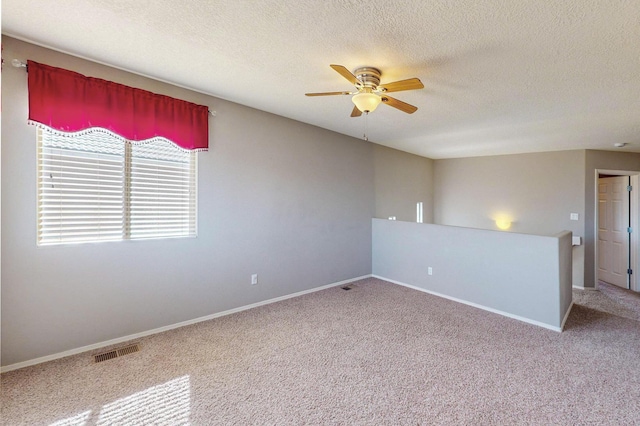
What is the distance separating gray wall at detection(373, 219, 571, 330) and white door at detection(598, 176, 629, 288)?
2.52 meters

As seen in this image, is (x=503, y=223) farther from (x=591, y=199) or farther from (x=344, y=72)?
(x=344, y=72)

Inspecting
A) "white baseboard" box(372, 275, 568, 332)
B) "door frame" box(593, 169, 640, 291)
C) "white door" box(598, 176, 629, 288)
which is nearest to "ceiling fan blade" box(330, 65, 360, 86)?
"white baseboard" box(372, 275, 568, 332)

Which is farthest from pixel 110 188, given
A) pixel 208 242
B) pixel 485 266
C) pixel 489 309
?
pixel 489 309

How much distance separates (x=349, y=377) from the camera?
222cm

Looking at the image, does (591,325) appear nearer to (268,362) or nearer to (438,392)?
(438,392)

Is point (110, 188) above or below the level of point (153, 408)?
above

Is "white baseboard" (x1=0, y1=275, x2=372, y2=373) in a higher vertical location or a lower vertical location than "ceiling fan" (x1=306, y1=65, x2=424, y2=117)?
lower

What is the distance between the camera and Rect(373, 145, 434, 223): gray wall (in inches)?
215

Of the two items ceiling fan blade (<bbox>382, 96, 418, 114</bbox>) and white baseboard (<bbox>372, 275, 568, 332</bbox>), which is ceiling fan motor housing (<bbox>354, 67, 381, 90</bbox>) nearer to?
ceiling fan blade (<bbox>382, 96, 418, 114</bbox>)

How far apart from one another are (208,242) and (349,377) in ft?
6.83

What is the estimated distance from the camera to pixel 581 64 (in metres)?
Answer: 2.16

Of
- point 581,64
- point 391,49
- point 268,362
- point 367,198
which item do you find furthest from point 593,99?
point 268,362

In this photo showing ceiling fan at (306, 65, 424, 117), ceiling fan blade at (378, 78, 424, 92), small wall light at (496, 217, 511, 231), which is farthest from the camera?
small wall light at (496, 217, 511, 231)

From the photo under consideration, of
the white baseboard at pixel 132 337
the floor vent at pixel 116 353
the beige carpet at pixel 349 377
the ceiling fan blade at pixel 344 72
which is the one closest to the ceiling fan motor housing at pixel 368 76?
the ceiling fan blade at pixel 344 72
